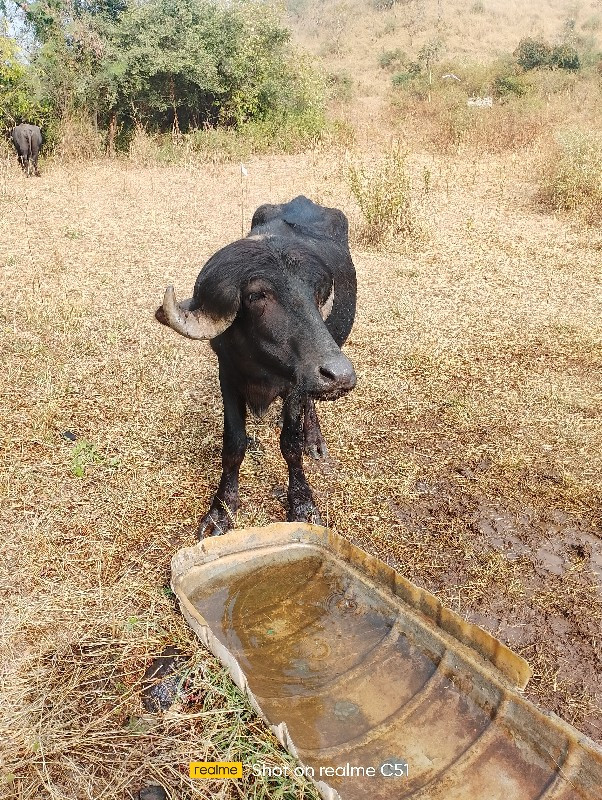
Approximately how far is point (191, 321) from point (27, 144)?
1100 cm

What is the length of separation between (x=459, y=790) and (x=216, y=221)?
26.8 ft

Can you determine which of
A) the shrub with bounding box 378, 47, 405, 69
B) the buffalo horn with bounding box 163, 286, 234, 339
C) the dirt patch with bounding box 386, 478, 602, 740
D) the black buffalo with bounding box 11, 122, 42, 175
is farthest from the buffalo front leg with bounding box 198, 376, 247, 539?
the shrub with bounding box 378, 47, 405, 69

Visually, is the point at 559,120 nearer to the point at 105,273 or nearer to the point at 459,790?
the point at 105,273

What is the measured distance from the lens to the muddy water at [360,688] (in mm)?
1908

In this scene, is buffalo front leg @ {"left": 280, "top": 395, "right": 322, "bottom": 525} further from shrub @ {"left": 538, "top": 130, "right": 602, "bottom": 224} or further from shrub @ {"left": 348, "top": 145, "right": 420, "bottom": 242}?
shrub @ {"left": 538, "top": 130, "right": 602, "bottom": 224}

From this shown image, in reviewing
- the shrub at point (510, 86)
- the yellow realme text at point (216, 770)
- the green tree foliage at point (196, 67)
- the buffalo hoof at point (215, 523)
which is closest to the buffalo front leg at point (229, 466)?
the buffalo hoof at point (215, 523)

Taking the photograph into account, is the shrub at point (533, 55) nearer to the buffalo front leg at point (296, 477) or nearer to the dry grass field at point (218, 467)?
the dry grass field at point (218, 467)

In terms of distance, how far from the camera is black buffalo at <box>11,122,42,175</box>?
11.6 meters

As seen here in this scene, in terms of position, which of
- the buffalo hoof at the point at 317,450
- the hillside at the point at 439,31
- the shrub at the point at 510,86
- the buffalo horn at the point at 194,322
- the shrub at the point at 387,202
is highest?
the hillside at the point at 439,31

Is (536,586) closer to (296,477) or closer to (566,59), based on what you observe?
(296,477)

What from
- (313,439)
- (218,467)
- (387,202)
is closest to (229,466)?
(218,467)

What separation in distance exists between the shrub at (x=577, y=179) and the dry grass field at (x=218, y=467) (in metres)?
0.35

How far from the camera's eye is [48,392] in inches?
172

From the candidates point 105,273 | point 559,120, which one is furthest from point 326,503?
point 559,120
